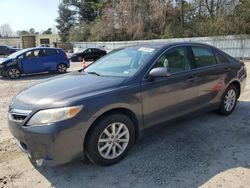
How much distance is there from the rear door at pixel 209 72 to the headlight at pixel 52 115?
92.6 inches

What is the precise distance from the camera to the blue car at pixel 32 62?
13.4 metres

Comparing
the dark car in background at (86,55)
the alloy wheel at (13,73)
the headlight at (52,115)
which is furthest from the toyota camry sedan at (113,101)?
the dark car in background at (86,55)

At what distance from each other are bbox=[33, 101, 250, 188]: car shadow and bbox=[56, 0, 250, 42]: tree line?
63.4ft

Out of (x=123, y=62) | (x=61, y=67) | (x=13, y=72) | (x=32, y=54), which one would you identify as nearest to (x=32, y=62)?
(x=32, y=54)

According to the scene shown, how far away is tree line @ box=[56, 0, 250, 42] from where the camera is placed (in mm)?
22781

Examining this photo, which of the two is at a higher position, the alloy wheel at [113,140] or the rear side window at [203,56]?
the rear side window at [203,56]

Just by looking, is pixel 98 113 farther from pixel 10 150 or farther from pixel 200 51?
pixel 200 51

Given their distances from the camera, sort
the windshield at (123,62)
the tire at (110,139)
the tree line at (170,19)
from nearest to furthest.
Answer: the tire at (110,139), the windshield at (123,62), the tree line at (170,19)

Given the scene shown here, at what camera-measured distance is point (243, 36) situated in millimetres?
20797

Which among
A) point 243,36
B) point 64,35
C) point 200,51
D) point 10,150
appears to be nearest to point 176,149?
point 200,51

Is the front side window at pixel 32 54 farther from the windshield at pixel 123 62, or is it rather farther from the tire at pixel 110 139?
the tire at pixel 110 139

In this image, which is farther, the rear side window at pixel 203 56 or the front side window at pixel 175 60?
the rear side window at pixel 203 56

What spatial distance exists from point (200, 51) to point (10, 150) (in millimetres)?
3502

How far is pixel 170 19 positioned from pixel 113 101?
28.7 meters
